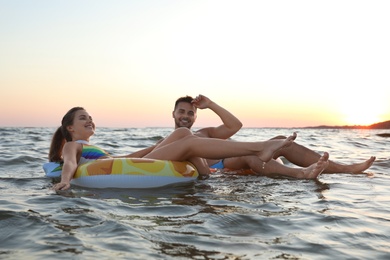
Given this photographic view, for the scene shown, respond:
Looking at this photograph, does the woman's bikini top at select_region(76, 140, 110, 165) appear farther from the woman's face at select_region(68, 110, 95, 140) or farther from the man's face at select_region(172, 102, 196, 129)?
the man's face at select_region(172, 102, 196, 129)

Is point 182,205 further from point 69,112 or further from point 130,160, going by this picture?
point 69,112

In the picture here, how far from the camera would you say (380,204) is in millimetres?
4254

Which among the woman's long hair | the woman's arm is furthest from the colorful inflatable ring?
the woman's long hair

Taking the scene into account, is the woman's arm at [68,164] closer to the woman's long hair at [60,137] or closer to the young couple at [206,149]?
the young couple at [206,149]

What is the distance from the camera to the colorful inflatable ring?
5.23 metres

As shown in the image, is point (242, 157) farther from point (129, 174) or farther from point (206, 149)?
point (129, 174)

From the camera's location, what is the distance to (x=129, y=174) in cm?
526

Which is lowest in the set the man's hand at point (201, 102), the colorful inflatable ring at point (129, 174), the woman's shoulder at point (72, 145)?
the colorful inflatable ring at point (129, 174)

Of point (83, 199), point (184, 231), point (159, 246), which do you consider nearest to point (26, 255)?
point (159, 246)

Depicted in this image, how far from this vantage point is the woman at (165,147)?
5223mm

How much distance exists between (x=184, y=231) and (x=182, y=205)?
96cm

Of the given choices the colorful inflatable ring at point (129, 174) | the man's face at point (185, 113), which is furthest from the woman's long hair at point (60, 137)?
the man's face at point (185, 113)

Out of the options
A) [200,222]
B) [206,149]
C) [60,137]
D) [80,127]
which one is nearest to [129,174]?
[206,149]

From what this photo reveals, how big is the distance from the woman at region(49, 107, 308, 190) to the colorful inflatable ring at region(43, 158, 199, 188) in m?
0.18
